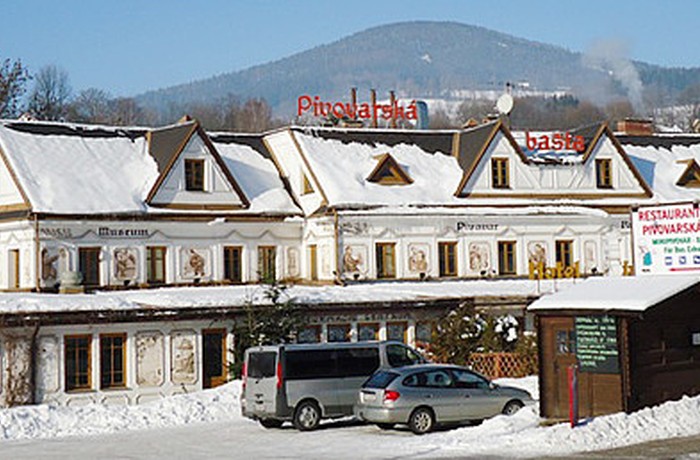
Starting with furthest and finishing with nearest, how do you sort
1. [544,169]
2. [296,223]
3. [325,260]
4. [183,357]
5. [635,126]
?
[635,126] → [544,169] → [296,223] → [325,260] → [183,357]

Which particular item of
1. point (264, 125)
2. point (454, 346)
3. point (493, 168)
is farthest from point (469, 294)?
point (264, 125)

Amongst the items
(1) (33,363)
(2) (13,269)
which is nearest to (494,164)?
(2) (13,269)

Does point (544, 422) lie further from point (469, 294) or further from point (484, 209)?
point (484, 209)

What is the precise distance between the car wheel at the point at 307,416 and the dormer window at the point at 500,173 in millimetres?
24699

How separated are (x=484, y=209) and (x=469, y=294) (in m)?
6.48

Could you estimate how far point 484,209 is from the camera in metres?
50.6

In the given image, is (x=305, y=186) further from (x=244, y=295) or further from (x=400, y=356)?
(x=400, y=356)

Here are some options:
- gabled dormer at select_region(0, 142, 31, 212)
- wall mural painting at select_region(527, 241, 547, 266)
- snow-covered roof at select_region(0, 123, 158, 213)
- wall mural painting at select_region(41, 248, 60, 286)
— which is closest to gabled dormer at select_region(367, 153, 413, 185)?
wall mural painting at select_region(527, 241, 547, 266)

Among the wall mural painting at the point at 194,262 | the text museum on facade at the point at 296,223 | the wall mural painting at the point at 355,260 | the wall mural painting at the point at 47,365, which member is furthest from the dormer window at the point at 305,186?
the wall mural painting at the point at 47,365

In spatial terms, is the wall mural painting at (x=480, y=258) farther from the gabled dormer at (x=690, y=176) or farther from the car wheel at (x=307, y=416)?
the car wheel at (x=307, y=416)

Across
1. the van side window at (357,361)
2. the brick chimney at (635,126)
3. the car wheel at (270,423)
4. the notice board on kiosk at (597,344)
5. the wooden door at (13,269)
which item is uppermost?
the brick chimney at (635,126)

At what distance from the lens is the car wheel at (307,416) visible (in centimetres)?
2911

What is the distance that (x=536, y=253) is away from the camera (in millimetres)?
51125

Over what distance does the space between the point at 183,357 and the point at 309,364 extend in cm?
937
